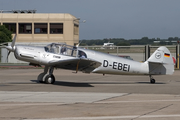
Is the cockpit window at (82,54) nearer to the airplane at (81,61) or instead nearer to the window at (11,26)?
the airplane at (81,61)

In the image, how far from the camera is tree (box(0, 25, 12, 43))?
5191cm

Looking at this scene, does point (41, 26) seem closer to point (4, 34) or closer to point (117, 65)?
point (4, 34)

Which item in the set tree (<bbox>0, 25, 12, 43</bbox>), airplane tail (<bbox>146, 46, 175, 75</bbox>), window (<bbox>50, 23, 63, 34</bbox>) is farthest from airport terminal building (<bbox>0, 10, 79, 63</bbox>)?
airplane tail (<bbox>146, 46, 175, 75</bbox>)

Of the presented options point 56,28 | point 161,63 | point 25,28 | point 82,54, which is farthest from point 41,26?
point 161,63

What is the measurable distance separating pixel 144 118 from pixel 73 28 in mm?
50544

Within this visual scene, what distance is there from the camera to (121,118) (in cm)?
798

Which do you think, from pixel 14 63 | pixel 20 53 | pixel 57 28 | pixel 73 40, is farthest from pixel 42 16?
pixel 20 53

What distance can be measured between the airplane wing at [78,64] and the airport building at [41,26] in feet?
133

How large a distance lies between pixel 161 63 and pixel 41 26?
4268 cm

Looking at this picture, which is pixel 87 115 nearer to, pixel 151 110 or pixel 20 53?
pixel 151 110

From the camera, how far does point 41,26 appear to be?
57844mm

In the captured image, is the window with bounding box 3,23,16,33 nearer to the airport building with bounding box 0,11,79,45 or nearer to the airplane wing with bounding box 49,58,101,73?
the airport building with bounding box 0,11,79,45

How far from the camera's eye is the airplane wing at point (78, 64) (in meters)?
15.7

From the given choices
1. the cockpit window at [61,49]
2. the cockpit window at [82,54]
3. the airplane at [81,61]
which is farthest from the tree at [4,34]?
the cockpit window at [82,54]
